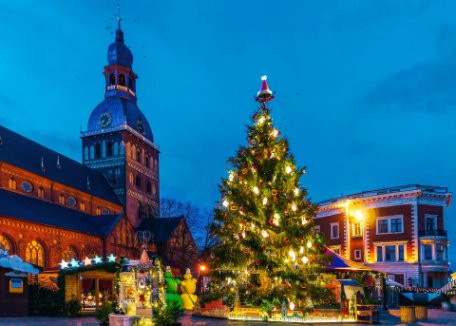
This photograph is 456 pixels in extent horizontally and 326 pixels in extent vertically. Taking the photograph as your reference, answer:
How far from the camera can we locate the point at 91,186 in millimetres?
56406

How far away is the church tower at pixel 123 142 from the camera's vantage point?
6259 cm

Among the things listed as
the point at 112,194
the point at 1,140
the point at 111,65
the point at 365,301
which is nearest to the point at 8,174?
the point at 1,140

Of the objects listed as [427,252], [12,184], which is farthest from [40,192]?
[427,252]

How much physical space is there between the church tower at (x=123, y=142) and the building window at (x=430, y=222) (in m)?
35.5

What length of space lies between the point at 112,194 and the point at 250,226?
43.4 meters

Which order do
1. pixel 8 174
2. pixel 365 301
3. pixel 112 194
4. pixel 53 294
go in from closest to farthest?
pixel 365 301 → pixel 53 294 → pixel 8 174 → pixel 112 194

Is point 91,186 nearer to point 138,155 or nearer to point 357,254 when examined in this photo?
point 138,155

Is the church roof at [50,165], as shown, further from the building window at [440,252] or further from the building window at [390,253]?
the building window at [440,252]

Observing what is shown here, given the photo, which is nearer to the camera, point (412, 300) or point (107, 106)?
point (412, 300)

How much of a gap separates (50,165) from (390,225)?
114 feet

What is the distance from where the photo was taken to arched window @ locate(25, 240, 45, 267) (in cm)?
3703

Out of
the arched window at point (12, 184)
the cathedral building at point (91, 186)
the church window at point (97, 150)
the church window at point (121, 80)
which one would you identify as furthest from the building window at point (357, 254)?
the church window at point (121, 80)

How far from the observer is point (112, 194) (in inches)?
2395

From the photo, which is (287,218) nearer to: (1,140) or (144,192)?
(1,140)
